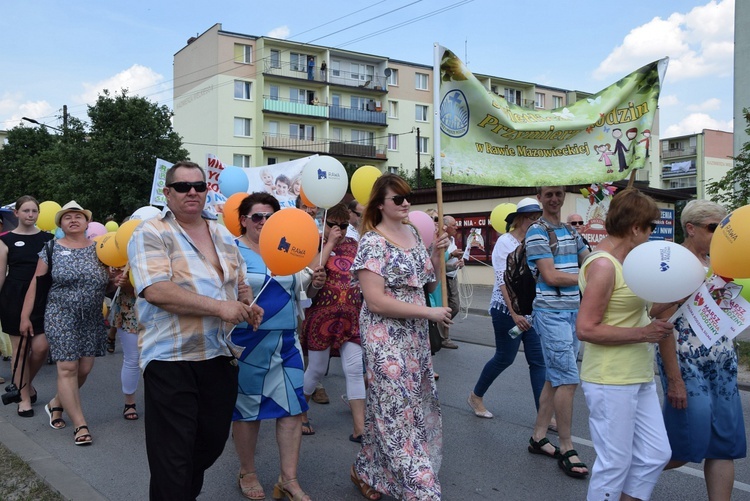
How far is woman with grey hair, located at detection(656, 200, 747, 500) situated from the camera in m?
3.27

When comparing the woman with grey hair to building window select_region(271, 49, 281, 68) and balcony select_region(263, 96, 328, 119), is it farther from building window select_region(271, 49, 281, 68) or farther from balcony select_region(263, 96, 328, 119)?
building window select_region(271, 49, 281, 68)

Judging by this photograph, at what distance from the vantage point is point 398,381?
3.65m

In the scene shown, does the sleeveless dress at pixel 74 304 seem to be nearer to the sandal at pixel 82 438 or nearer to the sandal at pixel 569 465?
the sandal at pixel 82 438

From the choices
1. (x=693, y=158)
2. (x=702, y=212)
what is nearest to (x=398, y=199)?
(x=702, y=212)

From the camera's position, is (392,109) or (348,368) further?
(392,109)

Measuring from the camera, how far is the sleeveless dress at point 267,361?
3943mm

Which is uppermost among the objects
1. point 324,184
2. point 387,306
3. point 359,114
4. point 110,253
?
point 359,114

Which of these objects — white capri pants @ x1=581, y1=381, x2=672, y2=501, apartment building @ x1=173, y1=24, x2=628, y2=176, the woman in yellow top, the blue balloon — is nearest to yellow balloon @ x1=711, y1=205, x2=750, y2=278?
the woman in yellow top

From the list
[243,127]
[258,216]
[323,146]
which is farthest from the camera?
[323,146]

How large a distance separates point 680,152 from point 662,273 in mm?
100143

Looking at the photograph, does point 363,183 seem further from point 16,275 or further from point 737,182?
point 737,182

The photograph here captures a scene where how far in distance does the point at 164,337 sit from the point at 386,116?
50.3m

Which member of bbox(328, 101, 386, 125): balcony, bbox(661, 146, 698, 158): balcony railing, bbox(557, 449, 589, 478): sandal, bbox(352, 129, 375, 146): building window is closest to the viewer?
bbox(557, 449, 589, 478): sandal

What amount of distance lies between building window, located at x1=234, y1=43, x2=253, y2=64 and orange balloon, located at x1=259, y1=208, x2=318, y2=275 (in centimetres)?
4626
